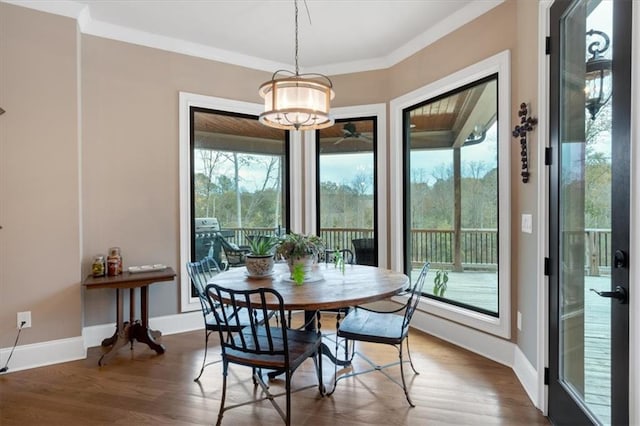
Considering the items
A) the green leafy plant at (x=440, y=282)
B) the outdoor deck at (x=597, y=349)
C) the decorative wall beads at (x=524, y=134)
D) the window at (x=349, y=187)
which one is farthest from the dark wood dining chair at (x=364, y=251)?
the outdoor deck at (x=597, y=349)

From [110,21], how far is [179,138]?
1.19 m

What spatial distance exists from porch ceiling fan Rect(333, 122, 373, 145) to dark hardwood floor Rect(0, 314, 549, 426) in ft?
8.03

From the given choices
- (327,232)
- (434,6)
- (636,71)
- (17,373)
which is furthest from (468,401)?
(17,373)

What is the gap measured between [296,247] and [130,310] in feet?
6.14

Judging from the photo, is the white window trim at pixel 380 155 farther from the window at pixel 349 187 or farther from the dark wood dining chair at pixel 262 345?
the dark wood dining chair at pixel 262 345

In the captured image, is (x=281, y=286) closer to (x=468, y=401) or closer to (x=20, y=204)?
(x=468, y=401)

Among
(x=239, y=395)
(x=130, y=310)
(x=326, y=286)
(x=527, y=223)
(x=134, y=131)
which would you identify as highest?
(x=134, y=131)

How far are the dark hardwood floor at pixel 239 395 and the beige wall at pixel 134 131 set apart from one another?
0.61 meters

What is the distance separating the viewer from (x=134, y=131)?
11.3ft

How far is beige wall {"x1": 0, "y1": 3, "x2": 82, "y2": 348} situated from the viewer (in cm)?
276

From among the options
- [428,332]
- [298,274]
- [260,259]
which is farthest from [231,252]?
[428,332]

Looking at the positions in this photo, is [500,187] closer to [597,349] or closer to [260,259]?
[597,349]

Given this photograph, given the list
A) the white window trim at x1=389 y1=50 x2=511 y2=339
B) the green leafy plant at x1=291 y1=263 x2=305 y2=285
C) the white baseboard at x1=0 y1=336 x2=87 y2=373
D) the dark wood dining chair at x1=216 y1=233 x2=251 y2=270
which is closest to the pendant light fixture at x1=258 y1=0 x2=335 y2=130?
the green leafy plant at x1=291 y1=263 x2=305 y2=285

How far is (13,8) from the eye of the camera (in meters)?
2.77
